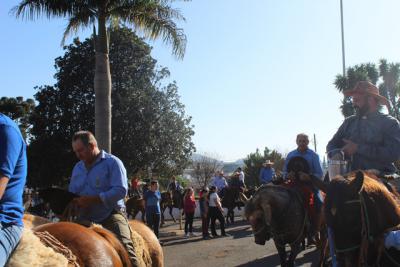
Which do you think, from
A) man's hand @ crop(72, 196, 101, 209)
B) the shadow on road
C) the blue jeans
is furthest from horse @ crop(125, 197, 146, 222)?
the blue jeans

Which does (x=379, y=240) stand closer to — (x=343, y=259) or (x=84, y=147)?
(x=343, y=259)

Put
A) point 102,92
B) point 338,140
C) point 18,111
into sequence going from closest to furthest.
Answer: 1. point 338,140
2. point 102,92
3. point 18,111

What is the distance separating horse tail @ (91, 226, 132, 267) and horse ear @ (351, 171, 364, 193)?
2.14 metres

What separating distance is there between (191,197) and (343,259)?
1442cm

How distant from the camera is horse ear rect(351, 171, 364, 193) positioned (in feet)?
11.6

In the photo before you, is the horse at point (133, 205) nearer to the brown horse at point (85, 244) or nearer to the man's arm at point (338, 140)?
the man's arm at point (338, 140)

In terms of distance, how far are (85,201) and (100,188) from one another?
1.14 ft

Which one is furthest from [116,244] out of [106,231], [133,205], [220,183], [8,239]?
[220,183]

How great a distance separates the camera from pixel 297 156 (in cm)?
802

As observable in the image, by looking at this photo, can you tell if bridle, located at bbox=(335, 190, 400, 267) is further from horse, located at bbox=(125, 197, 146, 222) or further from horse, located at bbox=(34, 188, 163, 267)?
horse, located at bbox=(125, 197, 146, 222)

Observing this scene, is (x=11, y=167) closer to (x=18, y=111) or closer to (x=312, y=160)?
(x=312, y=160)

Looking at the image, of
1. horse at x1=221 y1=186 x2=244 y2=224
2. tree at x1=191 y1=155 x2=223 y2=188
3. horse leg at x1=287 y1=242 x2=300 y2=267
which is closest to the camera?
horse leg at x1=287 y1=242 x2=300 y2=267

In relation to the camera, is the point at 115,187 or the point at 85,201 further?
the point at 115,187

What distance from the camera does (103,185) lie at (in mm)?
4883
